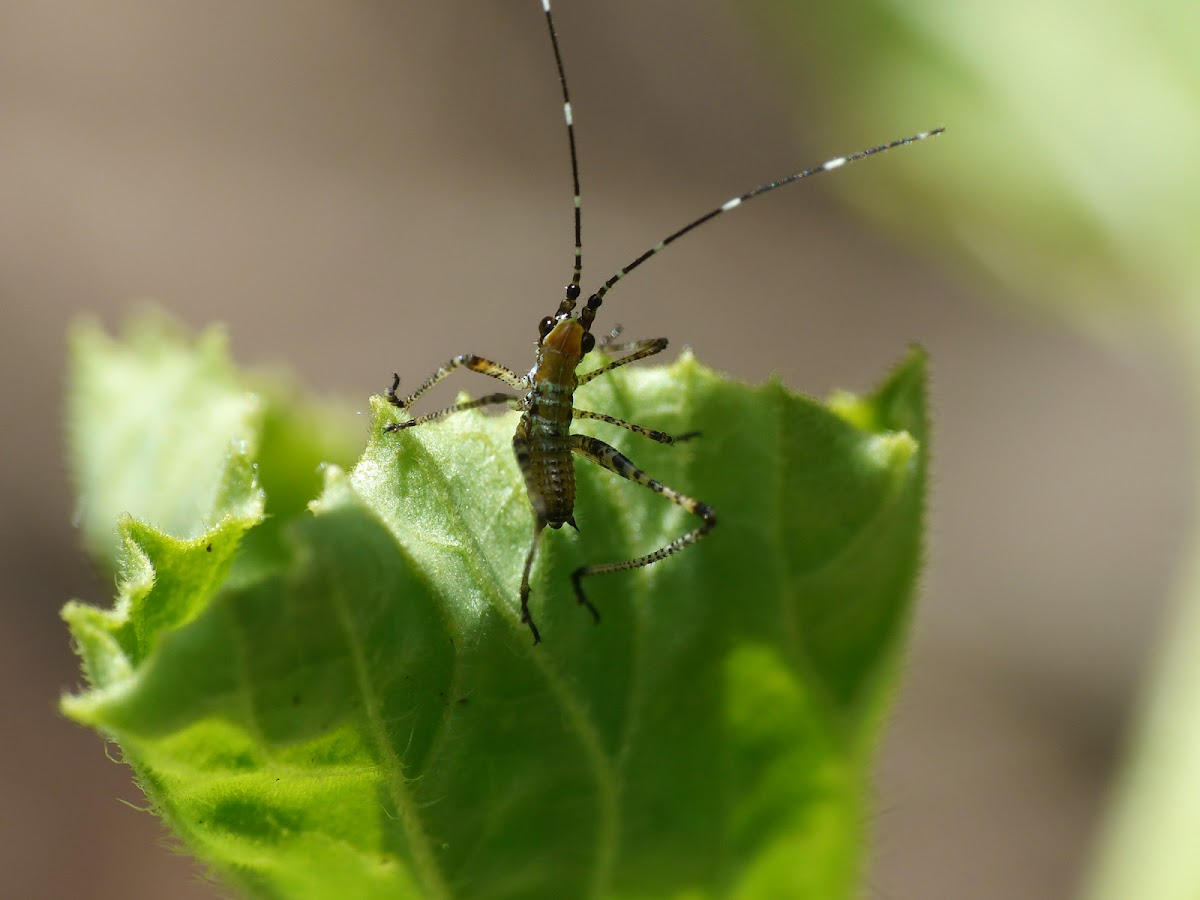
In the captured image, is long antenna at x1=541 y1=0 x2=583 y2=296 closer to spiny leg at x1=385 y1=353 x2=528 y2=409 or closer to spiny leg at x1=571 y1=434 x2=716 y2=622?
spiny leg at x1=385 y1=353 x2=528 y2=409

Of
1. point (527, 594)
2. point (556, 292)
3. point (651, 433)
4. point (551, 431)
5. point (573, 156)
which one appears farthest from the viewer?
point (556, 292)

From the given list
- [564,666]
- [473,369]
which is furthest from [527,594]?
[473,369]

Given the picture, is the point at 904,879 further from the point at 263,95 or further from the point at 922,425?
the point at 263,95

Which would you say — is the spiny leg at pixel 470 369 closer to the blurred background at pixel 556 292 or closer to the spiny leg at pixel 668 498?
the spiny leg at pixel 668 498

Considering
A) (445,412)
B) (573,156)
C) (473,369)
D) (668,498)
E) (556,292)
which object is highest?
(556,292)

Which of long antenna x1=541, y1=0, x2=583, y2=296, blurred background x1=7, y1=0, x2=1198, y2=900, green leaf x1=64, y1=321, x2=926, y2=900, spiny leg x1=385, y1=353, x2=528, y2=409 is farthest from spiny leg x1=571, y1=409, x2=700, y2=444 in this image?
blurred background x1=7, y1=0, x2=1198, y2=900

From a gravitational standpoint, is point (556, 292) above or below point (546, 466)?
above

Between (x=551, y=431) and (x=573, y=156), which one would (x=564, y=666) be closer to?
(x=551, y=431)
